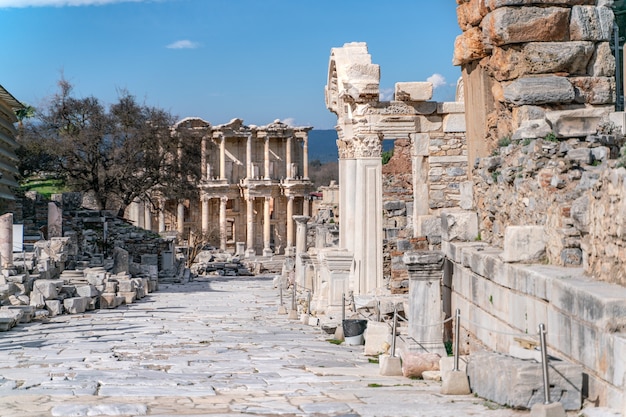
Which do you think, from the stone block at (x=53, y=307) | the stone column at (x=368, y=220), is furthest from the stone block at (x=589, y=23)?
the stone block at (x=53, y=307)

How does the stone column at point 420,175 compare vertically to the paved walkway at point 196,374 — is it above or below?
above

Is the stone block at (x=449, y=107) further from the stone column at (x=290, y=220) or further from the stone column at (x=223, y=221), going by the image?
the stone column at (x=290, y=220)

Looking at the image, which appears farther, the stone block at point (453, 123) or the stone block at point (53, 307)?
the stone block at point (53, 307)

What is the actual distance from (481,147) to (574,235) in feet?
19.3

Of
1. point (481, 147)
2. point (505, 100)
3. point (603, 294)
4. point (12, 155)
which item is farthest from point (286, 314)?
point (12, 155)

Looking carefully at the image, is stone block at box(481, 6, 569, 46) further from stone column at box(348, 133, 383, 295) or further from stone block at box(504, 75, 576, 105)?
stone column at box(348, 133, 383, 295)

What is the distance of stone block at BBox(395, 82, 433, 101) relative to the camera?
60.8ft

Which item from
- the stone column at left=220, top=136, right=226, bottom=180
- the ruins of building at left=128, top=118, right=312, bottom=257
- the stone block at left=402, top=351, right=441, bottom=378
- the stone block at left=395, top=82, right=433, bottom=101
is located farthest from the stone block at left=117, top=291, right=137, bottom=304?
the stone column at left=220, top=136, right=226, bottom=180

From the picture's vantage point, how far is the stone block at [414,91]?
730 inches

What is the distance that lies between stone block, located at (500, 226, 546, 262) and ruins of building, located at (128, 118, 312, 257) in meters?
68.9

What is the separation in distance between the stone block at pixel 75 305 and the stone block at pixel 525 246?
13.6 meters

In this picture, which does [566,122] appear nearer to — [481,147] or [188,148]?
[481,147]

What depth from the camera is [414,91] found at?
18.5 meters

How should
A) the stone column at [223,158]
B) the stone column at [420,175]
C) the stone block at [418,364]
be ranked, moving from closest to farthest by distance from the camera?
1. the stone block at [418,364]
2. the stone column at [420,175]
3. the stone column at [223,158]
